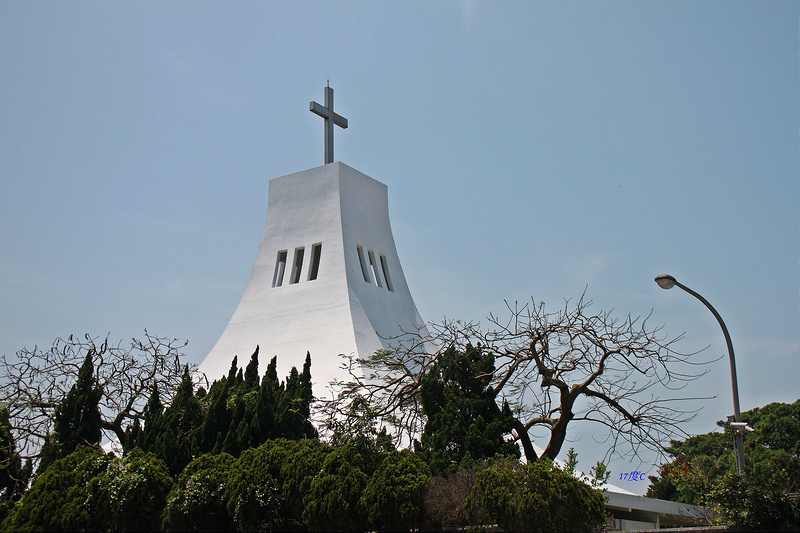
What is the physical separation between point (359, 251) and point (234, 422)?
26.9ft

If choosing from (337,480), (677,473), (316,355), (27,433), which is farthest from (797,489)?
(27,433)

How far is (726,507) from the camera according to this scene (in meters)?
8.55

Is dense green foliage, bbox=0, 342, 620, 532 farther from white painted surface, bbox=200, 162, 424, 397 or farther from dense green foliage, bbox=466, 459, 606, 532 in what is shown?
white painted surface, bbox=200, 162, 424, 397

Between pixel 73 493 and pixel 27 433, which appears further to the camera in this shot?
pixel 27 433

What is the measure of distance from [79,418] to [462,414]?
20.6 feet

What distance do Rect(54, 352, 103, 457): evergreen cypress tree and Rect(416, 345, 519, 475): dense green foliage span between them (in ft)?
17.8

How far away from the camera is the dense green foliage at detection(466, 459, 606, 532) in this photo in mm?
8352

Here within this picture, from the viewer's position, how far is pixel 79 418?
12.5 meters

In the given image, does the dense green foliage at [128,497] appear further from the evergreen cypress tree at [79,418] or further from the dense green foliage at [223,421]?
the evergreen cypress tree at [79,418]

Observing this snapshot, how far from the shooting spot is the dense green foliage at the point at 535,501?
8352 millimetres

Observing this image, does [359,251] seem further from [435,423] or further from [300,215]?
[435,423]

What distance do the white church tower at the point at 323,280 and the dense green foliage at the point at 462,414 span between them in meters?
5.10

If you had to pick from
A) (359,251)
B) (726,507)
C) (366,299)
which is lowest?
(726,507)

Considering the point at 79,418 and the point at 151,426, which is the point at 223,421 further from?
the point at 79,418
